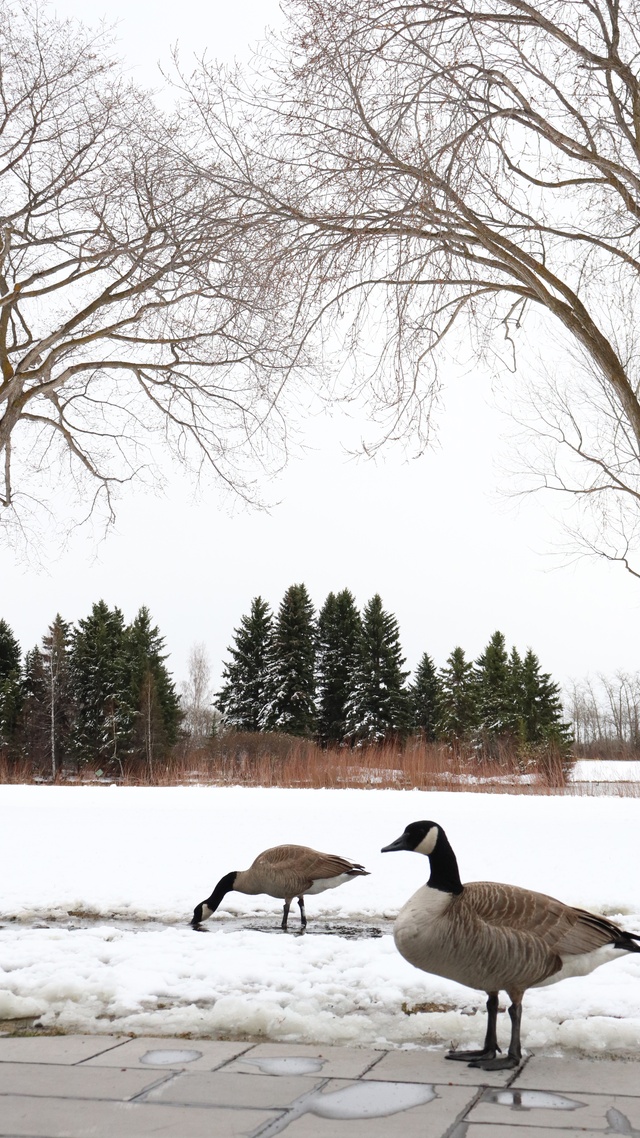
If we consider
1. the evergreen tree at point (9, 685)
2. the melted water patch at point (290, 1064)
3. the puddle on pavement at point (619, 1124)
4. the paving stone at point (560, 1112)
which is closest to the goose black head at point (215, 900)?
the melted water patch at point (290, 1064)

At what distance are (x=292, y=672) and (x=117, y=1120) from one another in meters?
46.3

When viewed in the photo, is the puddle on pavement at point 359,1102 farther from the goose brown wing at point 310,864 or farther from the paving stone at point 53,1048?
the goose brown wing at point 310,864

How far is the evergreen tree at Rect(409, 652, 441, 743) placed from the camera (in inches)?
2188

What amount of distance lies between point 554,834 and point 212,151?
902 cm

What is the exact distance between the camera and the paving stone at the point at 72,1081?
342 centimetres

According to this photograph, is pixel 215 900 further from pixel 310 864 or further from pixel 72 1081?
pixel 72 1081

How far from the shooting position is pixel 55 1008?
15.9 ft

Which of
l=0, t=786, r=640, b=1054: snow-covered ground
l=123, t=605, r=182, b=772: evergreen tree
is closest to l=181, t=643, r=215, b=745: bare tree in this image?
l=123, t=605, r=182, b=772: evergreen tree

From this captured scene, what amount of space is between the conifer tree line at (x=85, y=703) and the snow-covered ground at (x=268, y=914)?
112 ft

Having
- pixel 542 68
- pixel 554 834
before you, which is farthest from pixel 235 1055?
A: pixel 554 834

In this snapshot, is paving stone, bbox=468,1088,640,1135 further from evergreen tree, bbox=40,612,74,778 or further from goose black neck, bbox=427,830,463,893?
evergreen tree, bbox=40,612,74,778

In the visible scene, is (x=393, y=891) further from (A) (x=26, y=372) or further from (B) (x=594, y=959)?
(A) (x=26, y=372)

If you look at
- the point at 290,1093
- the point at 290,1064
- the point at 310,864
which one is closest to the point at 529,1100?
the point at 290,1093

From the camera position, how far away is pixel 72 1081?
3553 mm
